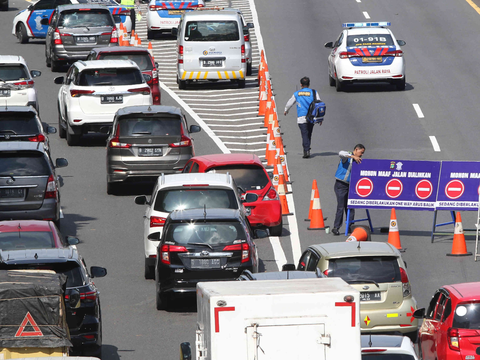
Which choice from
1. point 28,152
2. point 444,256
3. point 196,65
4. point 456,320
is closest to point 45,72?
point 196,65

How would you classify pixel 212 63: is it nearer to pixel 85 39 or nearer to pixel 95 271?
pixel 85 39

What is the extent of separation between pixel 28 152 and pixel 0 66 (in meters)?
9.13

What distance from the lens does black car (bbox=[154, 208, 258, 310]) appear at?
15.0 meters

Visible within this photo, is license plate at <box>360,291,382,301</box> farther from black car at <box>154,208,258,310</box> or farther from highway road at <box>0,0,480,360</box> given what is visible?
highway road at <box>0,0,480,360</box>

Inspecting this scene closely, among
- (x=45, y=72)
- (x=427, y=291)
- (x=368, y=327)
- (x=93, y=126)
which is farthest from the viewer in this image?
(x=45, y=72)

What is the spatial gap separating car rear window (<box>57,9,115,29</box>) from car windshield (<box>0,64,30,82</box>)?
6845 millimetres

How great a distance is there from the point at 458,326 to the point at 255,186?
8.44 metres

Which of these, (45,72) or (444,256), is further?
(45,72)

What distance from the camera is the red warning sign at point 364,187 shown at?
2020cm

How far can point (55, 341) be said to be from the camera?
401 inches

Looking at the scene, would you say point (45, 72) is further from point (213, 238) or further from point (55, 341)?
point (55, 341)

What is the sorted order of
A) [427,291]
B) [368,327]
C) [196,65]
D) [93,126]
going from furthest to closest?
[196,65] → [93,126] → [427,291] → [368,327]

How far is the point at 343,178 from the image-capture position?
66.5 ft

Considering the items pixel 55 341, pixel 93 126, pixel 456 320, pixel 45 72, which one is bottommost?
pixel 45 72
